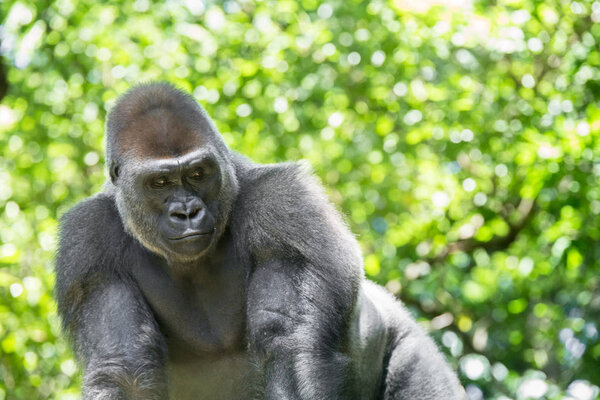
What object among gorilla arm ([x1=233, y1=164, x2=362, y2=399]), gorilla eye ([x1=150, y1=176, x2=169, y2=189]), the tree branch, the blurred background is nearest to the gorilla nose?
gorilla eye ([x1=150, y1=176, x2=169, y2=189])

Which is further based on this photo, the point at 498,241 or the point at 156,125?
the point at 498,241

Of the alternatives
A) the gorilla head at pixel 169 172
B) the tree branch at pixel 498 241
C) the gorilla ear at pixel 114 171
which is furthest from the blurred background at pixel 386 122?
the gorilla head at pixel 169 172

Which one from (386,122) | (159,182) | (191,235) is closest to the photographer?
(191,235)

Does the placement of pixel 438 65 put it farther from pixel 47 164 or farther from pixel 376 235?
pixel 47 164

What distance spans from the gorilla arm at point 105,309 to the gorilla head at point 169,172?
0.43ft

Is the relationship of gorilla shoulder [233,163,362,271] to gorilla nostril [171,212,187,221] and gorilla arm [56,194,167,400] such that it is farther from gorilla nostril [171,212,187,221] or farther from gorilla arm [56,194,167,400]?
gorilla arm [56,194,167,400]

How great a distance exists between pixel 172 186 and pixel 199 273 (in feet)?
1.42

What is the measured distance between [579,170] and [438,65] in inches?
57.5

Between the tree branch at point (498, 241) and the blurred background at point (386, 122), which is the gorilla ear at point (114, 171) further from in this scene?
the tree branch at point (498, 241)

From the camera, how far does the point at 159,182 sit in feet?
11.6

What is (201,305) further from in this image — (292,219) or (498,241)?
(498,241)

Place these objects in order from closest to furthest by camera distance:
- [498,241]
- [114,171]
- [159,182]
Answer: [159,182]
[114,171]
[498,241]

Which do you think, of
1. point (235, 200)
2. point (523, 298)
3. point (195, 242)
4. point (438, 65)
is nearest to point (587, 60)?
point (438, 65)

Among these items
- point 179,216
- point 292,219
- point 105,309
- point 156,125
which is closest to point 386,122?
point 292,219
